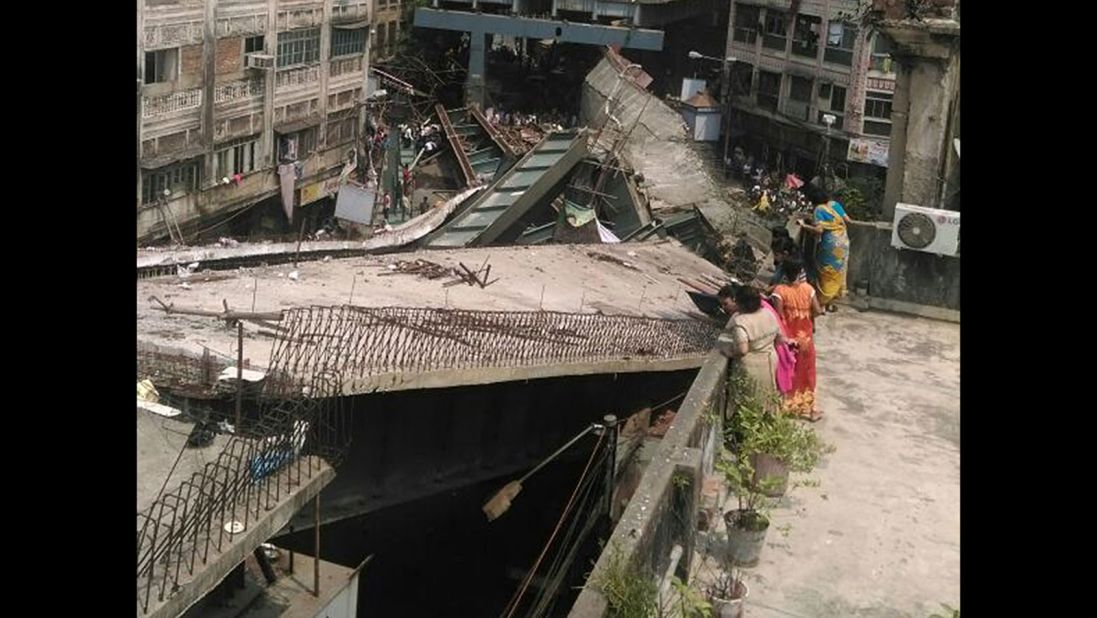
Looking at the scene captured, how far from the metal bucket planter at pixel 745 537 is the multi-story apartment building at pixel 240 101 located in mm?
24172

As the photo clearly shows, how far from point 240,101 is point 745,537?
30.0m

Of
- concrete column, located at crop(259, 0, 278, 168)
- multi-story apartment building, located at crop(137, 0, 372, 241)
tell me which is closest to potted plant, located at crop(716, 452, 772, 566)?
multi-story apartment building, located at crop(137, 0, 372, 241)

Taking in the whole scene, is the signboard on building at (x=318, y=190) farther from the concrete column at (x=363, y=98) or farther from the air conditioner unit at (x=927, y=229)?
the air conditioner unit at (x=927, y=229)

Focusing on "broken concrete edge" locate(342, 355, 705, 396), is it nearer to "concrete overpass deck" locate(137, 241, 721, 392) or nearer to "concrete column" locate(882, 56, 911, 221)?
"concrete overpass deck" locate(137, 241, 721, 392)

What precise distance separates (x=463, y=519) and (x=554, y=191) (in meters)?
11.2

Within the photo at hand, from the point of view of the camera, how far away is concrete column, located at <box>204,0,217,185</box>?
33.3m

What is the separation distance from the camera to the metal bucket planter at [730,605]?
25.3 feet

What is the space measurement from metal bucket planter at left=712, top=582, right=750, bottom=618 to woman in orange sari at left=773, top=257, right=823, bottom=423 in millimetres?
3394

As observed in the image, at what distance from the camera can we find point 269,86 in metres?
37.1

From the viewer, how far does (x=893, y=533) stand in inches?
360

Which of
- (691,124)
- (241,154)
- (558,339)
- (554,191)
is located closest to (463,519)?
(558,339)

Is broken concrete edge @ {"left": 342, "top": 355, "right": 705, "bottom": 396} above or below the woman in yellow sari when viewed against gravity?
below

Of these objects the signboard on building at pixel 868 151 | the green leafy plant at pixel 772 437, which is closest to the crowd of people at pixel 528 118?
the signboard on building at pixel 868 151
